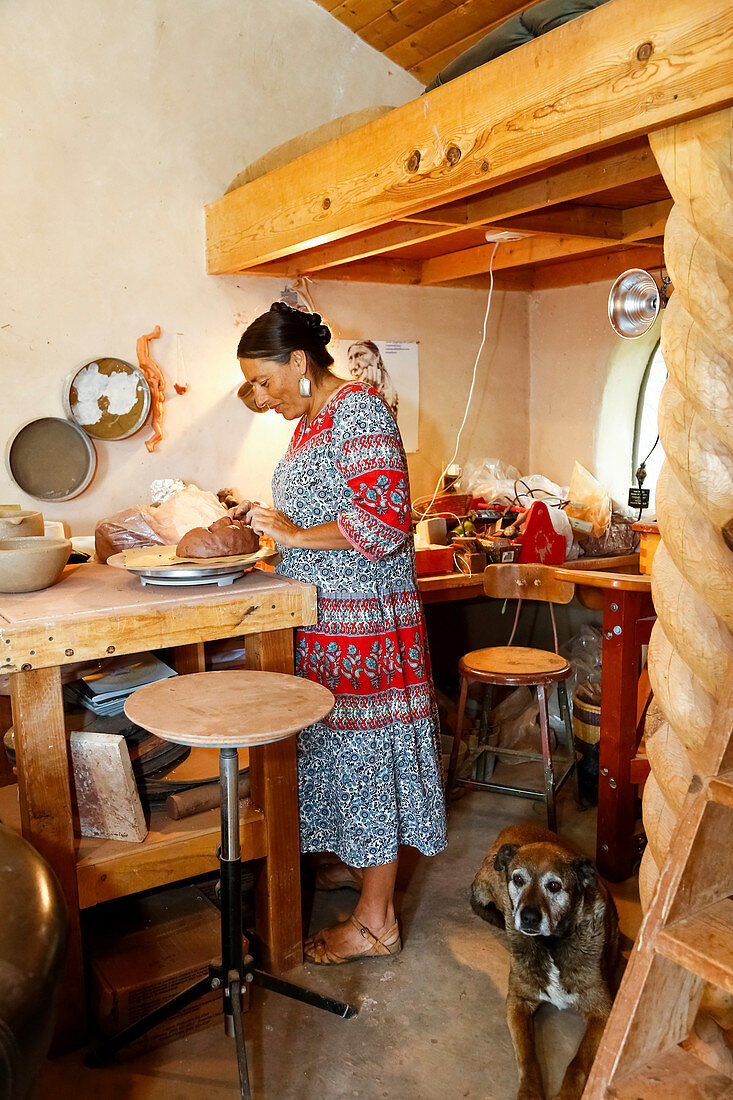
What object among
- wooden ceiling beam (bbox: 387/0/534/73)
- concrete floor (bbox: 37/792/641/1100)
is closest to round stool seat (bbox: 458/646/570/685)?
concrete floor (bbox: 37/792/641/1100)

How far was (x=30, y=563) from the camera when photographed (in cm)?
233

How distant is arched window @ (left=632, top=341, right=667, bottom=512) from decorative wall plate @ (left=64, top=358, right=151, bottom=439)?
2.36 meters

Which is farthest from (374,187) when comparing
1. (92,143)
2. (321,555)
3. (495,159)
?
(92,143)

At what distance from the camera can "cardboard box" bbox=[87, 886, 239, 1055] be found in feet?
7.45

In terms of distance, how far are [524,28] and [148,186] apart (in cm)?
201

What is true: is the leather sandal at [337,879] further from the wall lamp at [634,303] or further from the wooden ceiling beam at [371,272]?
the wooden ceiling beam at [371,272]

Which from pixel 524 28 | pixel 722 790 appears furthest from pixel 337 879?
pixel 524 28

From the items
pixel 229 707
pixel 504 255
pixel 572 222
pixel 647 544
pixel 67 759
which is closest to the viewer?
pixel 229 707

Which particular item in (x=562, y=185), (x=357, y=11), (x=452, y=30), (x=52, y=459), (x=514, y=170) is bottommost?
(x=52, y=459)

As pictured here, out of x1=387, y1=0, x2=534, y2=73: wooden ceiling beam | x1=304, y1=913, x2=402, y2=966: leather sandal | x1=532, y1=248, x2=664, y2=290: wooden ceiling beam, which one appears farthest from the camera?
x1=532, y1=248, x2=664, y2=290: wooden ceiling beam

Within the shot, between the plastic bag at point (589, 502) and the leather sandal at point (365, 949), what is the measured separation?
225cm

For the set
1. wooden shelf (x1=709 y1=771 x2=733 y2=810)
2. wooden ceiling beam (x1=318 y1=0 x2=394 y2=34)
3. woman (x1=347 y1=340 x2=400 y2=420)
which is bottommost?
wooden shelf (x1=709 y1=771 x2=733 y2=810)

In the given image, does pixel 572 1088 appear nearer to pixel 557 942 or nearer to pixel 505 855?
pixel 557 942

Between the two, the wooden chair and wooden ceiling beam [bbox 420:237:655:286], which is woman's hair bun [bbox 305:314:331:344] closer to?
the wooden chair
